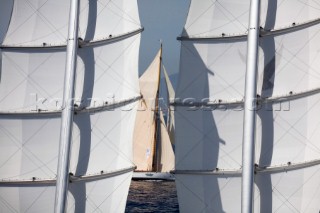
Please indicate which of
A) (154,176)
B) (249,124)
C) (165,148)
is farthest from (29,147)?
(154,176)

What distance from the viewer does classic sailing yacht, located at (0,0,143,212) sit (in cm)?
3888

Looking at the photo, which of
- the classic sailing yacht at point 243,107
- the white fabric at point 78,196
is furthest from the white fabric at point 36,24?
the white fabric at point 78,196

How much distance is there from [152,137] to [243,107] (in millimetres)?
54600

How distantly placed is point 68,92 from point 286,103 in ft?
36.5

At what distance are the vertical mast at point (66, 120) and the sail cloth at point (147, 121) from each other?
53190 millimetres

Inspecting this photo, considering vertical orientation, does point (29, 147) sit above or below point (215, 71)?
below

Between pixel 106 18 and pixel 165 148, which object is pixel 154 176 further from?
pixel 106 18

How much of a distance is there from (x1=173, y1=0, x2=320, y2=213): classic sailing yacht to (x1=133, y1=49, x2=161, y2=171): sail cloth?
52057 mm

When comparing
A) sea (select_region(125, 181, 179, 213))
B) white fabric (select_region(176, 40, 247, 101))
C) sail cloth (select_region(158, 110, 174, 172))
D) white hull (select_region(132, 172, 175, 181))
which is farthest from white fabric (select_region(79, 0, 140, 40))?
white hull (select_region(132, 172, 175, 181))

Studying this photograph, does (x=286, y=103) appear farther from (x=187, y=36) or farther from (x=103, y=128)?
(x=103, y=128)

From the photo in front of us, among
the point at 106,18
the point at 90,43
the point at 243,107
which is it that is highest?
the point at 106,18

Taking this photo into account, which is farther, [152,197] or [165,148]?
[165,148]

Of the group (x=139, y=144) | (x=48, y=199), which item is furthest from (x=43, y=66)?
(x=139, y=144)

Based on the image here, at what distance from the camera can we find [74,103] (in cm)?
3856
